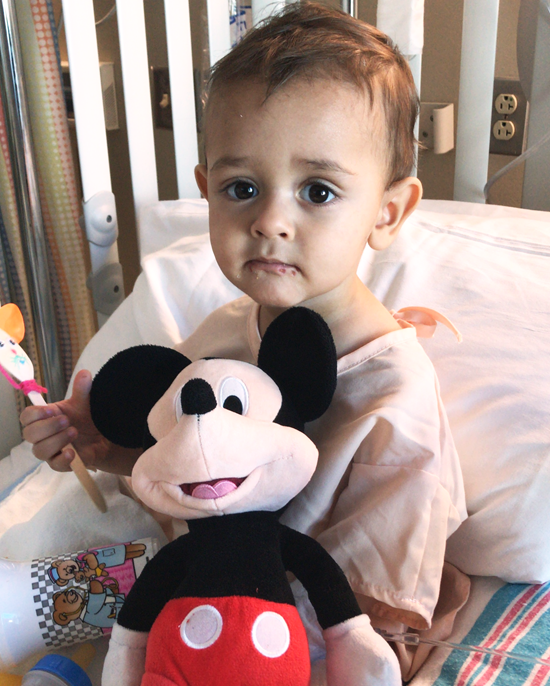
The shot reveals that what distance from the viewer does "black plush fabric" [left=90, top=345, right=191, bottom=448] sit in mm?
617

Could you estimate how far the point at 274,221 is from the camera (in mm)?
611

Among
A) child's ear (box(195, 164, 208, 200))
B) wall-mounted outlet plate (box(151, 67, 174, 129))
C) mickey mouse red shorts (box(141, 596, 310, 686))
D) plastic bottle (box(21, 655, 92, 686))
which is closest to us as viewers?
mickey mouse red shorts (box(141, 596, 310, 686))

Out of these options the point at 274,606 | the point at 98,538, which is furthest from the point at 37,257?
the point at 274,606

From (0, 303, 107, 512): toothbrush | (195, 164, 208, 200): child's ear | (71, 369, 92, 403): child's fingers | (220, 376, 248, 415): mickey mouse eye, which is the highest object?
(195, 164, 208, 200): child's ear

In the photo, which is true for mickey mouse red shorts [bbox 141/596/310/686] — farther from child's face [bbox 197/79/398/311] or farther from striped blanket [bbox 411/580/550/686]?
child's face [bbox 197/79/398/311]

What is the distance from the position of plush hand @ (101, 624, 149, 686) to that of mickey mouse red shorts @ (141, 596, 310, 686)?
0.04 metres

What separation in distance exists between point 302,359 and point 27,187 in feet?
2.06

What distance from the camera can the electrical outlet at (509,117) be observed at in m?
1.33

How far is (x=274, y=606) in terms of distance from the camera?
19.5 inches

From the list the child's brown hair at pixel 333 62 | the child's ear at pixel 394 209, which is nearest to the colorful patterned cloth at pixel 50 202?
the child's brown hair at pixel 333 62

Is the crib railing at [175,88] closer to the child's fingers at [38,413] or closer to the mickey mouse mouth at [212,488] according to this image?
the child's fingers at [38,413]

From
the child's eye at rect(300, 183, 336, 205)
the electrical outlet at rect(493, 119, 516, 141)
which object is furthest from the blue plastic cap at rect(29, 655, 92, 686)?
the electrical outlet at rect(493, 119, 516, 141)

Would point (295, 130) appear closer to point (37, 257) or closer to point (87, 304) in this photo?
point (37, 257)

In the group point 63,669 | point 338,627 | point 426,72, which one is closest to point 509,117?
point 426,72
